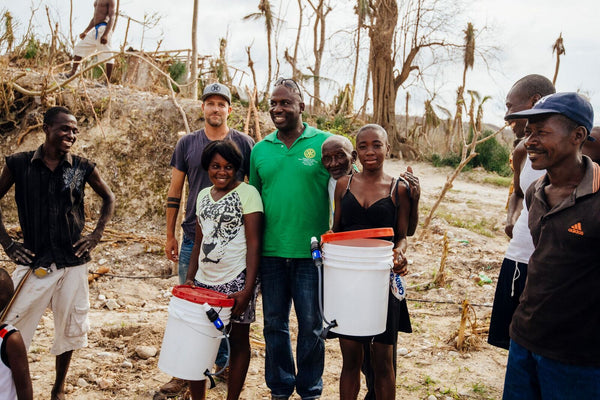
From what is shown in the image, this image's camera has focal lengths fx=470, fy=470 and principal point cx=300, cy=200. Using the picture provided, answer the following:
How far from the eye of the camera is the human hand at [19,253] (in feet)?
8.93

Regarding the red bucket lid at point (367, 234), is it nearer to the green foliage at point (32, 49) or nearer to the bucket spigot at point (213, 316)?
the bucket spigot at point (213, 316)

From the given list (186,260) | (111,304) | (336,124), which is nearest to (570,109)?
(186,260)

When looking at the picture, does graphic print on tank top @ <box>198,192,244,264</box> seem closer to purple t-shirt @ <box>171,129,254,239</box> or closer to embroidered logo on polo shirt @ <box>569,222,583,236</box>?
purple t-shirt @ <box>171,129,254,239</box>

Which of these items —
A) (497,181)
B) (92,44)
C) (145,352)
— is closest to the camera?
(145,352)

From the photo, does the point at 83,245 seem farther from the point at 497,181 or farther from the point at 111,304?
the point at 497,181

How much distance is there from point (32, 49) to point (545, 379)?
1013 cm

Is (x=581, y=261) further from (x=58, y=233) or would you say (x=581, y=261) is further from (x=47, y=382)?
(x=47, y=382)

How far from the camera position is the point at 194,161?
3215 millimetres

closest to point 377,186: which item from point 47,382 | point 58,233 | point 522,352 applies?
point 522,352

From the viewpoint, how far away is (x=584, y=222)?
164 cm

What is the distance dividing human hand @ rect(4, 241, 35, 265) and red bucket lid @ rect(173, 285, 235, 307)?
3.35 ft

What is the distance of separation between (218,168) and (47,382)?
1974mm

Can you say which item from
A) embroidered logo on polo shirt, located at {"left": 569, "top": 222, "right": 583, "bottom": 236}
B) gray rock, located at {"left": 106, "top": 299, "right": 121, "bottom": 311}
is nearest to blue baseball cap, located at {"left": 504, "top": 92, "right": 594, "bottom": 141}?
embroidered logo on polo shirt, located at {"left": 569, "top": 222, "right": 583, "bottom": 236}

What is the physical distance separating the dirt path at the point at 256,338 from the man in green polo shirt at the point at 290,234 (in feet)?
1.81
